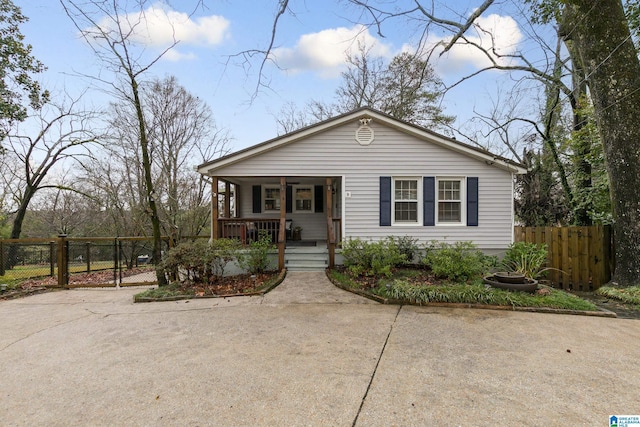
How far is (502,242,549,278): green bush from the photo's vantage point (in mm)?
6621

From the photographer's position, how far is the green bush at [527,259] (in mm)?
6621

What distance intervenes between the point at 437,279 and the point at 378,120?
4.84 meters

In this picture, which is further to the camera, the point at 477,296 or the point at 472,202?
the point at 472,202

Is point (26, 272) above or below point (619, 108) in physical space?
below

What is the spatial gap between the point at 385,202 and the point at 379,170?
985mm

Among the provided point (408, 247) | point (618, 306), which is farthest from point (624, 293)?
point (408, 247)

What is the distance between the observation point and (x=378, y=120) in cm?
860

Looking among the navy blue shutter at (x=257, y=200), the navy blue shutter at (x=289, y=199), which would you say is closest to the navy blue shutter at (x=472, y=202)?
the navy blue shutter at (x=289, y=199)

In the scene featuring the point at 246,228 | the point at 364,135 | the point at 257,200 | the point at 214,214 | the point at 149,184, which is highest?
the point at 364,135

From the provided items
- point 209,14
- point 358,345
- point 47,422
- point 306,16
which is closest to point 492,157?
point 306,16

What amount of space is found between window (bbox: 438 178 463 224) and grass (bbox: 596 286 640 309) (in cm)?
350

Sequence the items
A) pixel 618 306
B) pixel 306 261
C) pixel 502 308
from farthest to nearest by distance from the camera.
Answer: pixel 306 261 → pixel 618 306 → pixel 502 308

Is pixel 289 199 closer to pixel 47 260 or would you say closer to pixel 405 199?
pixel 405 199

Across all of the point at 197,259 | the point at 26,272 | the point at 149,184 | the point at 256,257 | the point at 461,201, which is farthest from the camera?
the point at 461,201
